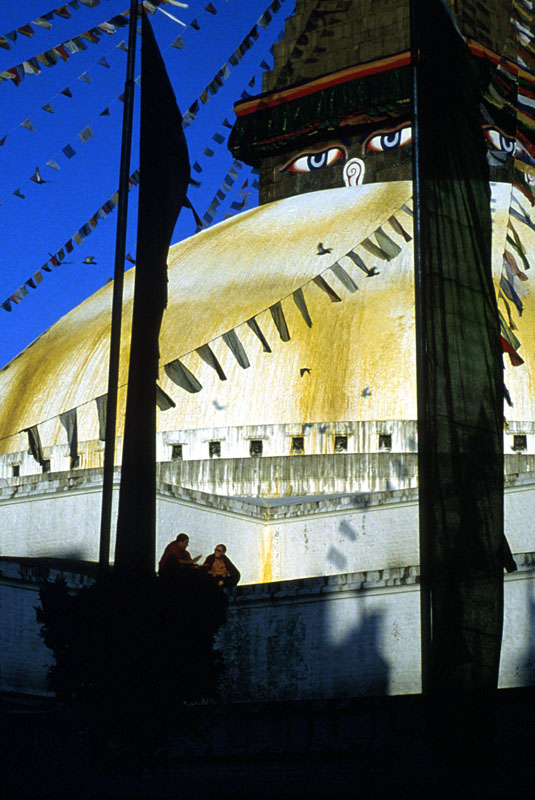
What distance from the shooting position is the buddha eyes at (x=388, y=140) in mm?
21266

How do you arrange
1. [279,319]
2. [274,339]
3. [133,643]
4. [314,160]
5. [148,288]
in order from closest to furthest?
[133,643] → [148,288] → [279,319] → [274,339] → [314,160]

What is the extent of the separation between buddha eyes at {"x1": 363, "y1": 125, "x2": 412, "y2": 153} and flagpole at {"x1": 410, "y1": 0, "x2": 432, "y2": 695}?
12.9 metres

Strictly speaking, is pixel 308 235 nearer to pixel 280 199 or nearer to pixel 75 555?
pixel 280 199

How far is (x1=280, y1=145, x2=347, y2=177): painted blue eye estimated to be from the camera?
868 inches

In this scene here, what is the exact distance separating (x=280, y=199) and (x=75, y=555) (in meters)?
10.2

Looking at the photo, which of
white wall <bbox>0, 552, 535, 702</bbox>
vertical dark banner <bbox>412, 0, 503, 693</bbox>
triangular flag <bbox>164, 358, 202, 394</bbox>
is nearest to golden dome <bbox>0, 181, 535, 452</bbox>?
triangular flag <bbox>164, 358, 202, 394</bbox>

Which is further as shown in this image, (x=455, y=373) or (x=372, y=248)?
(x=372, y=248)

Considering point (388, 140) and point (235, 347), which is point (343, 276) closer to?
point (235, 347)

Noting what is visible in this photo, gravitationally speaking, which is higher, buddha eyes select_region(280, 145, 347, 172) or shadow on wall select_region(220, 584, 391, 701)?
buddha eyes select_region(280, 145, 347, 172)

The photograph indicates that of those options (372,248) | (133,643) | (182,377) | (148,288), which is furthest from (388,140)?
(133,643)

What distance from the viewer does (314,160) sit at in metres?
22.4

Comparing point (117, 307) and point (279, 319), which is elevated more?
point (279, 319)

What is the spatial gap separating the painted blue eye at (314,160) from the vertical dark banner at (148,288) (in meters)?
11.5

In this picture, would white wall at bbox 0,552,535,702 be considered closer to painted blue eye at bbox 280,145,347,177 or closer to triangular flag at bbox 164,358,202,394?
triangular flag at bbox 164,358,202,394
